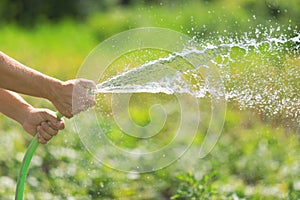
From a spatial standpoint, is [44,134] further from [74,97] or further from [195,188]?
[195,188]

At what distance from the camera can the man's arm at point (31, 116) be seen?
3.12 m

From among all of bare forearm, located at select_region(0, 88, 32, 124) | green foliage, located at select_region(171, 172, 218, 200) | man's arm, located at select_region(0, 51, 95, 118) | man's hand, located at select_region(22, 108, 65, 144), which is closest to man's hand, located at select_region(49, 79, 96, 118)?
man's arm, located at select_region(0, 51, 95, 118)

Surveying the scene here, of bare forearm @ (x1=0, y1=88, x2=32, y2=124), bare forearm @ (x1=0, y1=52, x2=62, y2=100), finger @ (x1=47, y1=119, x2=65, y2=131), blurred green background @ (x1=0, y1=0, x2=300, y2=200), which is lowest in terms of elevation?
finger @ (x1=47, y1=119, x2=65, y2=131)

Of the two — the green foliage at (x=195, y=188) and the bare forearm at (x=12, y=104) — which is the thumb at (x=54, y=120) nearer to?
the bare forearm at (x=12, y=104)

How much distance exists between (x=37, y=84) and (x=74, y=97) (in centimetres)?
14

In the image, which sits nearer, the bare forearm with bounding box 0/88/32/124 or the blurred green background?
the bare forearm with bounding box 0/88/32/124

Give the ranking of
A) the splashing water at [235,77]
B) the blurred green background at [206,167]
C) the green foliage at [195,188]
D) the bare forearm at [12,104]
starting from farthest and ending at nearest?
the blurred green background at [206,167] < the green foliage at [195,188] < the bare forearm at [12,104] < the splashing water at [235,77]

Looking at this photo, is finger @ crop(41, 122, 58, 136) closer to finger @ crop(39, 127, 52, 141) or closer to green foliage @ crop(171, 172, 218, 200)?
finger @ crop(39, 127, 52, 141)

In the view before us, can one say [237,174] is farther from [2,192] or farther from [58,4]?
[58,4]

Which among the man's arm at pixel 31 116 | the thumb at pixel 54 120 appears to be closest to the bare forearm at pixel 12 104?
the man's arm at pixel 31 116

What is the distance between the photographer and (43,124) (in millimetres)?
3164

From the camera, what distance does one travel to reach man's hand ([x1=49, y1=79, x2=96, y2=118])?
114 inches

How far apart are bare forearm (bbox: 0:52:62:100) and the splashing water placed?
0.53 ft

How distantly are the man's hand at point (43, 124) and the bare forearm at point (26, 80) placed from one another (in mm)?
143
